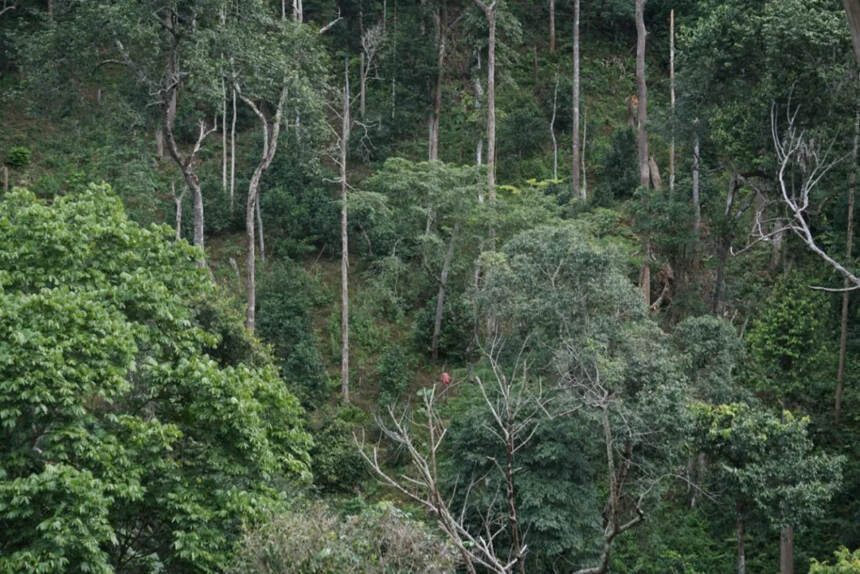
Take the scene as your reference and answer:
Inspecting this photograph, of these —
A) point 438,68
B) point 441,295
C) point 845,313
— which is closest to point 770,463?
point 845,313

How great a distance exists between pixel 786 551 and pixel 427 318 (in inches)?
462

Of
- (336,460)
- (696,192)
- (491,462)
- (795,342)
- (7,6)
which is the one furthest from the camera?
(7,6)

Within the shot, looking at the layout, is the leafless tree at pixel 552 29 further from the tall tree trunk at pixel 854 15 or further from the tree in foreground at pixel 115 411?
the tall tree trunk at pixel 854 15

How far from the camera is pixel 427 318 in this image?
90.8 ft

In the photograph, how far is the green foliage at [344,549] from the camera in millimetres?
10977

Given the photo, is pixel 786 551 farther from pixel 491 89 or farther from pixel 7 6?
pixel 7 6

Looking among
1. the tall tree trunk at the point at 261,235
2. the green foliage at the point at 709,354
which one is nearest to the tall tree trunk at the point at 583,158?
the tall tree trunk at the point at 261,235

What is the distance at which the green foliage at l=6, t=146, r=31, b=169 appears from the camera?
34000mm

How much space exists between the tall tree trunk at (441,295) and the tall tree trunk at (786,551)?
10.8 m

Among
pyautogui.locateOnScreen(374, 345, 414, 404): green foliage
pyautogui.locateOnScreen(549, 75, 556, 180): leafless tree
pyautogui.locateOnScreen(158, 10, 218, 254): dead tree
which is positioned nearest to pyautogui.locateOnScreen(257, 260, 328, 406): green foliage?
pyautogui.locateOnScreen(374, 345, 414, 404): green foliage

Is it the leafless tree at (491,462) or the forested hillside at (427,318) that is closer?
the leafless tree at (491,462)

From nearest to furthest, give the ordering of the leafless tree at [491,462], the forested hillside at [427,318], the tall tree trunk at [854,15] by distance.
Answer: the tall tree trunk at [854,15] < the leafless tree at [491,462] < the forested hillside at [427,318]

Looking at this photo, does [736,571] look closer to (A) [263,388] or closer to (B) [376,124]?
(A) [263,388]

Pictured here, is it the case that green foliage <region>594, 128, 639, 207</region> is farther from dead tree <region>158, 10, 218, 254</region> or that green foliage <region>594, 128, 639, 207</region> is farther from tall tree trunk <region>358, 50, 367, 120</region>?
dead tree <region>158, 10, 218, 254</region>
